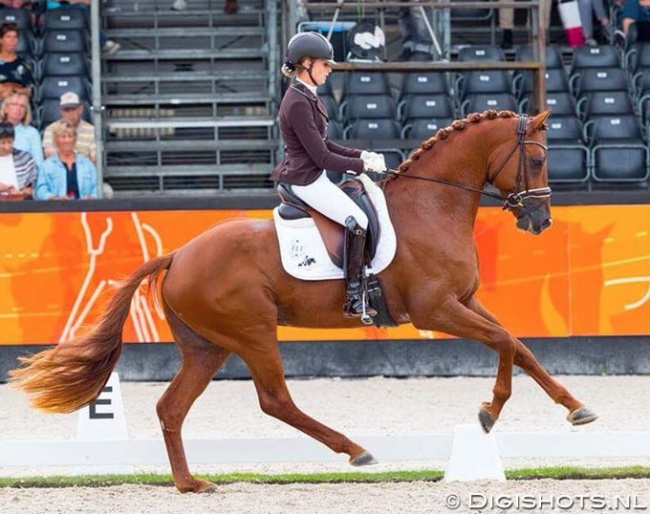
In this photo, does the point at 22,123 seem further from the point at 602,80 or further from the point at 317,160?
the point at 317,160

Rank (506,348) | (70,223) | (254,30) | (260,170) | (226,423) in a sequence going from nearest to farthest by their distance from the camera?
(506,348)
(226,423)
(70,223)
(260,170)
(254,30)

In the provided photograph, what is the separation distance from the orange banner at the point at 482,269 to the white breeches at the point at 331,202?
4147mm

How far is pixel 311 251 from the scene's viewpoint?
271 inches

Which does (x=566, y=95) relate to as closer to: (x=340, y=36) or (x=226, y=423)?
(x=340, y=36)

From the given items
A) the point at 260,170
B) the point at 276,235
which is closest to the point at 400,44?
the point at 260,170

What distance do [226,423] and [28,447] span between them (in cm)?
225

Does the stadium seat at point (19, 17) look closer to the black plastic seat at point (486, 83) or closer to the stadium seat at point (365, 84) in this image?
Answer: the stadium seat at point (365, 84)

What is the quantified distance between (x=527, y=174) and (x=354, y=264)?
1000 mm

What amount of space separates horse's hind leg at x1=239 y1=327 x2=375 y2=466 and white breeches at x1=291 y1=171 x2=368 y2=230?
66cm

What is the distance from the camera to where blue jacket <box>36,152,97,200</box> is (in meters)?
11.9

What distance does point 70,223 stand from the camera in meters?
10.9

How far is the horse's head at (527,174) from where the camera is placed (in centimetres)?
693

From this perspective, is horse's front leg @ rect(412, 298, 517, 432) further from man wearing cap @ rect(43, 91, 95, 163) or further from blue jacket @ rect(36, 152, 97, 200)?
man wearing cap @ rect(43, 91, 95, 163)

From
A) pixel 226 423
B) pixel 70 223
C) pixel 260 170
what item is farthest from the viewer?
pixel 260 170
